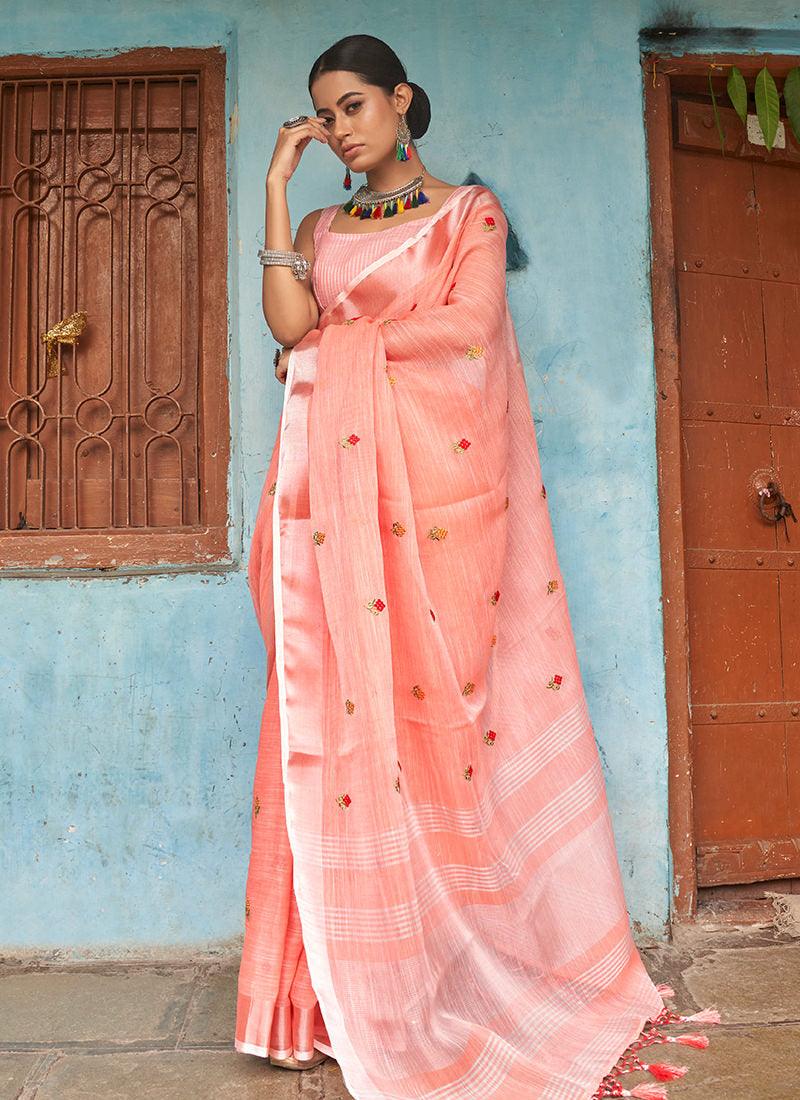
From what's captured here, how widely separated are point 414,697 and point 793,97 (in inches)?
77.1

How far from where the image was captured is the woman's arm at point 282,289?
2.11 meters

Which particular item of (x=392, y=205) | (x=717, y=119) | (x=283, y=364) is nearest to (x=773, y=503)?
(x=717, y=119)

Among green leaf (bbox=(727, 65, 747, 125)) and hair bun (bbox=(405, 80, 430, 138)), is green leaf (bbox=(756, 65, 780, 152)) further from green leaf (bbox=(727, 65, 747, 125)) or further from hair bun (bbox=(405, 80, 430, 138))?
hair bun (bbox=(405, 80, 430, 138))

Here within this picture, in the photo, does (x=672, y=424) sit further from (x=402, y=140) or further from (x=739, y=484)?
(x=402, y=140)

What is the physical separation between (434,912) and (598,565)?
3.61 feet

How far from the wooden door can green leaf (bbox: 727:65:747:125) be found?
170 millimetres

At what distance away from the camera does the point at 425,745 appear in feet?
6.53

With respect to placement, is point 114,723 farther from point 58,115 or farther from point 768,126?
point 768,126

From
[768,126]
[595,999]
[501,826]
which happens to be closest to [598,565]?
[501,826]

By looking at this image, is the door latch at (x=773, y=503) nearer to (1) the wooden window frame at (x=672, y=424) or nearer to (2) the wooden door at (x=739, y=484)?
(2) the wooden door at (x=739, y=484)

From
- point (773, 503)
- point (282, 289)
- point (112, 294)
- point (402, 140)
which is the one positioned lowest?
point (773, 503)

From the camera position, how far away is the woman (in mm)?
1836

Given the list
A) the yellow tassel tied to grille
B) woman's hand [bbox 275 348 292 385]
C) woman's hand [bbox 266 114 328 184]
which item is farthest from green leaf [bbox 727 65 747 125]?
the yellow tassel tied to grille

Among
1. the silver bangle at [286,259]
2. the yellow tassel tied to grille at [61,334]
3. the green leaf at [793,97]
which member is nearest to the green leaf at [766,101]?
the green leaf at [793,97]
